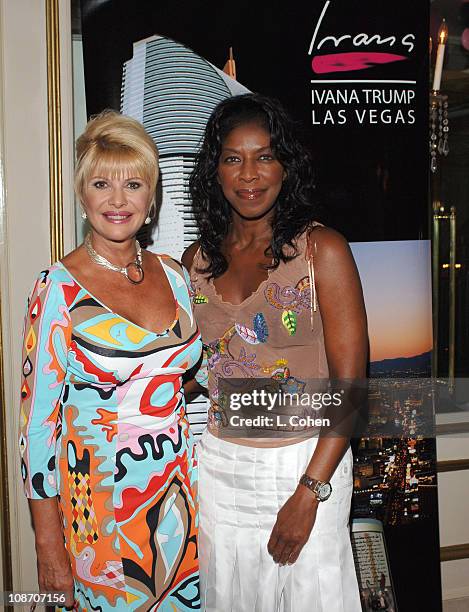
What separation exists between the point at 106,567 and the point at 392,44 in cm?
191

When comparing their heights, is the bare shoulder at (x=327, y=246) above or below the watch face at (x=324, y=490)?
above

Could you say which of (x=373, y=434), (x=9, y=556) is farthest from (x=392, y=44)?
(x=9, y=556)

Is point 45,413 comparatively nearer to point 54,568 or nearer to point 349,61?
point 54,568

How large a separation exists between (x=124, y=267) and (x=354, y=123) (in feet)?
3.34

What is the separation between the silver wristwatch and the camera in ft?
6.28

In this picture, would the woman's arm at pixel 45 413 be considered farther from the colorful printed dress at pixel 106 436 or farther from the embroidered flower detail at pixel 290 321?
the embroidered flower detail at pixel 290 321

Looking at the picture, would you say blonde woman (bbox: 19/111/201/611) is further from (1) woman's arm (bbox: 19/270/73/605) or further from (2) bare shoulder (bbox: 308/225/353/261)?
(2) bare shoulder (bbox: 308/225/353/261)

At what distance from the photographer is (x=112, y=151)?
175 cm

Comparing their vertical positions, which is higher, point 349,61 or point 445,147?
point 349,61

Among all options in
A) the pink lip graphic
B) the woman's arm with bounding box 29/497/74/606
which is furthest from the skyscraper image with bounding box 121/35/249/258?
the woman's arm with bounding box 29/497/74/606

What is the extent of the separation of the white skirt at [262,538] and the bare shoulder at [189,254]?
56 centimetres

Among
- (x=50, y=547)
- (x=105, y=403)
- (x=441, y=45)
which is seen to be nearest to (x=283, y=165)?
(x=105, y=403)

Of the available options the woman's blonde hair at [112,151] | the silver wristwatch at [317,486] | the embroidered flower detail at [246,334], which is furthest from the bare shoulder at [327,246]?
the silver wristwatch at [317,486]

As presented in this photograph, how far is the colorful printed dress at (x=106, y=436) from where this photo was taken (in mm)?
1691
